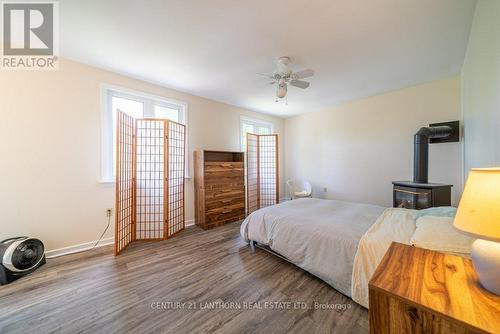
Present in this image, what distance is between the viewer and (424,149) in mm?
2820

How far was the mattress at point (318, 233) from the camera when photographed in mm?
1687

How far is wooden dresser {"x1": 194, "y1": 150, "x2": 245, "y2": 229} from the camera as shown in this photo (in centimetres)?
346

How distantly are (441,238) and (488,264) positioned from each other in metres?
0.65

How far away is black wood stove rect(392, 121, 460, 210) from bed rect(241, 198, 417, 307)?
2.54 feet

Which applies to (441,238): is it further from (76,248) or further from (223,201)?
(76,248)

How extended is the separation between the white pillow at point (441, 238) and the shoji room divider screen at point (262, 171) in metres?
3.16

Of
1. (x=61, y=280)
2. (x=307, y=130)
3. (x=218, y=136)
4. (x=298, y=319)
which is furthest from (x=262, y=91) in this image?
(x=61, y=280)

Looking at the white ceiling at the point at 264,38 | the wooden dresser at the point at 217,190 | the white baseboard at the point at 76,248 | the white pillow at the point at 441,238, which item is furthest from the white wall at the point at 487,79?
the white baseboard at the point at 76,248

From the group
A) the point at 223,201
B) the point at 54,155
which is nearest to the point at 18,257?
the point at 54,155

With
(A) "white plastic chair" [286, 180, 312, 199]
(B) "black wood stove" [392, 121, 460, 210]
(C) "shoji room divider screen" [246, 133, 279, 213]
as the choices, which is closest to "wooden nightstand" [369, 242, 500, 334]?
(B) "black wood stove" [392, 121, 460, 210]

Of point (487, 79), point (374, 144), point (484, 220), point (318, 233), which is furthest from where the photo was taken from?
point (374, 144)

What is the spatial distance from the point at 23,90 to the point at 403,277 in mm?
4038

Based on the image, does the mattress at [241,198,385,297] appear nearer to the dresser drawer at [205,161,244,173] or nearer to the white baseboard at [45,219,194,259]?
the dresser drawer at [205,161,244,173]

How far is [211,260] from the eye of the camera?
7.66 feet
